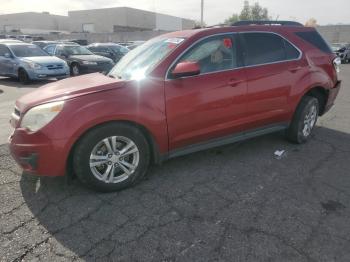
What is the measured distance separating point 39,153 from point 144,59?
1721mm

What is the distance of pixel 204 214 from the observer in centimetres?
317

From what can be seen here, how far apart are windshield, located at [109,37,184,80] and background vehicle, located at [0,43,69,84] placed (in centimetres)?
861

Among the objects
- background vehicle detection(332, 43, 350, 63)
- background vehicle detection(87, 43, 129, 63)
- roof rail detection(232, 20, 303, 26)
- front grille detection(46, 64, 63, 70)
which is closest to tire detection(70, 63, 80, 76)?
front grille detection(46, 64, 63, 70)

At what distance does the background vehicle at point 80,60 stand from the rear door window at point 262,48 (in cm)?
940

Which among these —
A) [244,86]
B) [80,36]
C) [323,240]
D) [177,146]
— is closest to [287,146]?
[244,86]

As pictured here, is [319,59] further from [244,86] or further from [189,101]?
[189,101]

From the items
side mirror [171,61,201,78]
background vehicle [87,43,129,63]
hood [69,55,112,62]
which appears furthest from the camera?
background vehicle [87,43,129,63]

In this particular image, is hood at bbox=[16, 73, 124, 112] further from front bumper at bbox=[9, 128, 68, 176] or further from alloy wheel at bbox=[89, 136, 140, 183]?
alloy wheel at bbox=[89, 136, 140, 183]

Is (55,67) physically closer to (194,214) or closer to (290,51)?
(290,51)

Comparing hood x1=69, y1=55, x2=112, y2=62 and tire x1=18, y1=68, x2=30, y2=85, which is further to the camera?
hood x1=69, y1=55, x2=112, y2=62

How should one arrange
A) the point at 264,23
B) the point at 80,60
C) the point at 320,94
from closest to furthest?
the point at 264,23, the point at 320,94, the point at 80,60

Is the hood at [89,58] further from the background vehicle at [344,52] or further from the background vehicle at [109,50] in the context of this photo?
the background vehicle at [344,52]

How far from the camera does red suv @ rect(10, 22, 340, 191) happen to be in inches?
129

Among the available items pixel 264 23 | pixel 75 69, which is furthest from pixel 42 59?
pixel 264 23
